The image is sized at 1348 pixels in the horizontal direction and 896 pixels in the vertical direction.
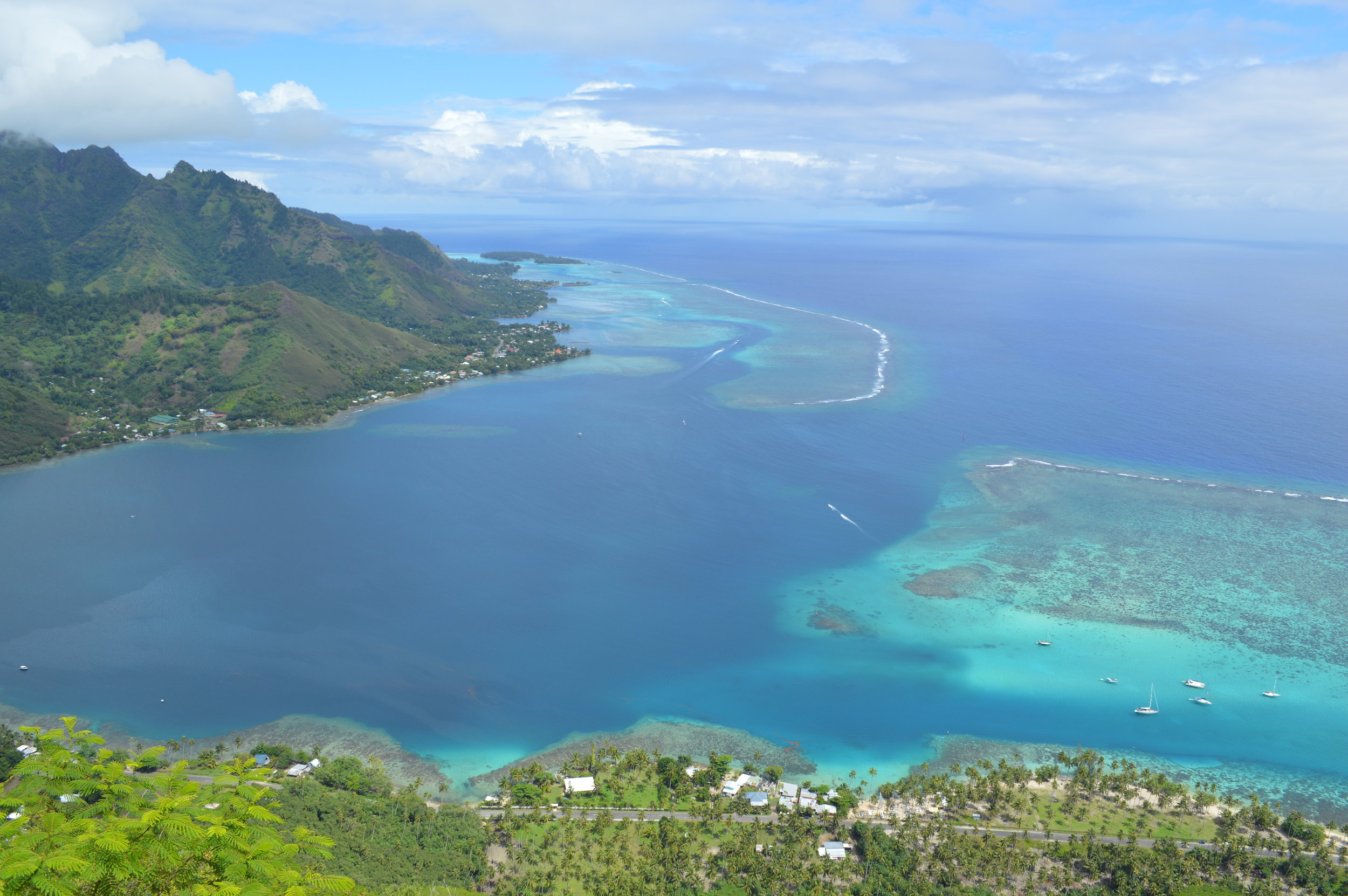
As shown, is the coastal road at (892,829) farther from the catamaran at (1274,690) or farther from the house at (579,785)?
the catamaran at (1274,690)

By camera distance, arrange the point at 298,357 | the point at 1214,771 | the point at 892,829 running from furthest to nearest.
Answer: the point at 298,357 < the point at 1214,771 < the point at 892,829

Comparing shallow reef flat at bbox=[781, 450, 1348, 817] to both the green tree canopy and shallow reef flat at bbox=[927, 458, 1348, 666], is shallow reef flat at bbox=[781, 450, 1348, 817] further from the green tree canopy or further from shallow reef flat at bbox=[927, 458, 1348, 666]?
the green tree canopy

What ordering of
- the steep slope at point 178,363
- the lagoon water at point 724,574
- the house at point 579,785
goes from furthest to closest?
the steep slope at point 178,363, the lagoon water at point 724,574, the house at point 579,785

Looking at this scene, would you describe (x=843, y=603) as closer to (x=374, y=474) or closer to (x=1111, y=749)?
(x=1111, y=749)

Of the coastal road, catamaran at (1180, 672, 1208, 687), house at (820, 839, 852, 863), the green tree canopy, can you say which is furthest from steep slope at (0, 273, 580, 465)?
catamaran at (1180, 672, 1208, 687)

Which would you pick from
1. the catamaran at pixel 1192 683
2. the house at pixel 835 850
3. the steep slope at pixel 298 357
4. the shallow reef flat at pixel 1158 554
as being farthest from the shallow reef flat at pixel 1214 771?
the steep slope at pixel 298 357

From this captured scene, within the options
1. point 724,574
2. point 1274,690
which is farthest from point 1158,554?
point 724,574

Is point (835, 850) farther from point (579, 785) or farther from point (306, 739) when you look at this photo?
point (306, 739)
